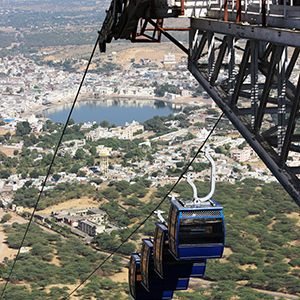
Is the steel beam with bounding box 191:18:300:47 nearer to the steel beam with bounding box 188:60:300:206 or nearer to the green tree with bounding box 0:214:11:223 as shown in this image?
the steel beam with bounding box 188:60:300:206

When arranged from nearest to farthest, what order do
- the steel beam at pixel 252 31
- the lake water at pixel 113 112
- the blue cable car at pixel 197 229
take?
the steel beam at pixel 252 31 → the blue cable car at pixel 197 229 → the lake water at pixel 113 112

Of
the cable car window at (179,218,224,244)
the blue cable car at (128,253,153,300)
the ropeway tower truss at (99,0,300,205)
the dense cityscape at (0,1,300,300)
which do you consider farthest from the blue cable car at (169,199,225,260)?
the dense cityscape at (0,1,300,300)

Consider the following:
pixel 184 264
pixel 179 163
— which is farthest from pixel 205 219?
pixel 179 163

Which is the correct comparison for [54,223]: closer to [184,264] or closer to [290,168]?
[184,264]

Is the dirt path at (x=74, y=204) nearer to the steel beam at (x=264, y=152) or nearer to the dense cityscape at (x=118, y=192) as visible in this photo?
the dense cityscape at (x=118, y=192)

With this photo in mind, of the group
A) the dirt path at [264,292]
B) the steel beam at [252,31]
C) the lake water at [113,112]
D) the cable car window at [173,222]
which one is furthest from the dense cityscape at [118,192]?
the steel beam at [252,31]

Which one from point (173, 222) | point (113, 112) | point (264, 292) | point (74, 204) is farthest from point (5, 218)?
point (113, 112)
